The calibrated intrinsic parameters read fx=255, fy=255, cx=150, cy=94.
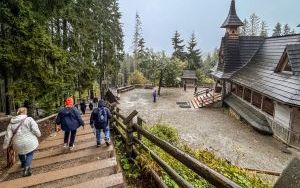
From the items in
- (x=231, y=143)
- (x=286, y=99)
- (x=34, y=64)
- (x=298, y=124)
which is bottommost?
(x=231, y=143)

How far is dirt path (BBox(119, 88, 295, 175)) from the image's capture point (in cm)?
1390

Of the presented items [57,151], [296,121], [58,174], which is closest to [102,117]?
[57,151]

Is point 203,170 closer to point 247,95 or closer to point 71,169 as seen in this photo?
point 71,169

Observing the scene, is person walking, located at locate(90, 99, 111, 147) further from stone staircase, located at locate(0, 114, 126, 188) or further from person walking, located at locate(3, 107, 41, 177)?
person walking, located at locate(3, 107, 41, 177)

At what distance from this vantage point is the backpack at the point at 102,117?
8258 mm

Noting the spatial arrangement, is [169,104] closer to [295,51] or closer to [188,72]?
[295,51]

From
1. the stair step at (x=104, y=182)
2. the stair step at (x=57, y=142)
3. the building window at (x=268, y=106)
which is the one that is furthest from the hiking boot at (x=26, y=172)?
the building window at (x=268, y=106)

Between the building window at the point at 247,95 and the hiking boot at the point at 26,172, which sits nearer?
the hiking boot at the point at 26,172

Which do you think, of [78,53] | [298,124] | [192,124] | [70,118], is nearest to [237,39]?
[192,124]

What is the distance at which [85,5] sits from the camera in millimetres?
25875

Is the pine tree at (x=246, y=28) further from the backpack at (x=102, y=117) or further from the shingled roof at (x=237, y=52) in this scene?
the backpack at (x=102, y=117)

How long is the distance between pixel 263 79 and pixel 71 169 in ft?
62.2

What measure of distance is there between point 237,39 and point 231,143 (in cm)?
1702

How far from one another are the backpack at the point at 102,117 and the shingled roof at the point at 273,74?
1204cm
